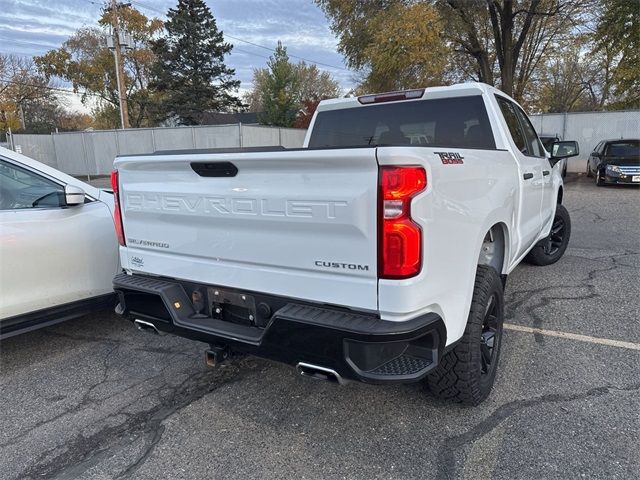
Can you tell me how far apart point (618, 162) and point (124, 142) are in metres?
21.8

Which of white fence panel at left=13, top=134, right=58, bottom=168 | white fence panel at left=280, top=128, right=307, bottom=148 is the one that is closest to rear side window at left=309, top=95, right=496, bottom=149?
white fence panel at left=280, top=128, right=307, bottom=148

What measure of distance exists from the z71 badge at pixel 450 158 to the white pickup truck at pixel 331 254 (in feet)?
0.04

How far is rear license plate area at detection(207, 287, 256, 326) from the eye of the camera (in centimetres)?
255

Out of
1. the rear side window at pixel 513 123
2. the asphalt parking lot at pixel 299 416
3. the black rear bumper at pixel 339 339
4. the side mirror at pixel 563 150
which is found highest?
the rear side window at pixel 513 123

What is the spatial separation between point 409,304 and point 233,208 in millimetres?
1048

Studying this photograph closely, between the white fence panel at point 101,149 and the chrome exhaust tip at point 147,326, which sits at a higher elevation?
the white fence panel at point 101,149

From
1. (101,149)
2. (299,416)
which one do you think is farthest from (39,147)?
(299,416)

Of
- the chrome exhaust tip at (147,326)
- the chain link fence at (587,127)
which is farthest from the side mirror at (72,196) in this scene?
the chain link fence at (587,127)

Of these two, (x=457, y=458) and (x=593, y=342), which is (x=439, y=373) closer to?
(x=457, y=458)

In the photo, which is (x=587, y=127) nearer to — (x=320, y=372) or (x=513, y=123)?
(x=513, y=123)

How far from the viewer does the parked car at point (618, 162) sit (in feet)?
45.4

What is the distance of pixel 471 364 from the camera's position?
259 centimetres

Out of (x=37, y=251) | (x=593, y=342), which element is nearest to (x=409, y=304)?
(x=593, y=342)

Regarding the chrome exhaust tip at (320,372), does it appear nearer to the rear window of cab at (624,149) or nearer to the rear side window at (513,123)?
the rear side window at (513,123)
